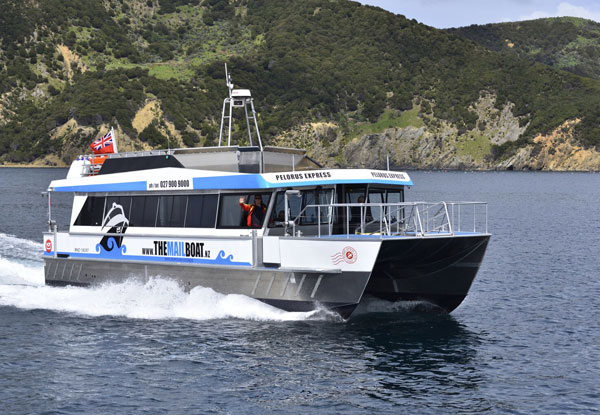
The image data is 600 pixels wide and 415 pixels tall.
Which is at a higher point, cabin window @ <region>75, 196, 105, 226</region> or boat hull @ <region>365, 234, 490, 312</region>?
cabin window @ <region>75, 196, 105, 226</region>

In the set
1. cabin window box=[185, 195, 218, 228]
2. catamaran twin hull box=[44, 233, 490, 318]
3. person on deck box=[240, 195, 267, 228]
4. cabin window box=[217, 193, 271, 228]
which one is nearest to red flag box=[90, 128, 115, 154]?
catamaran twin hull box=[44, 233, 490, 318]

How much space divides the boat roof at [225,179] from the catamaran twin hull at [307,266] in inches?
57.8

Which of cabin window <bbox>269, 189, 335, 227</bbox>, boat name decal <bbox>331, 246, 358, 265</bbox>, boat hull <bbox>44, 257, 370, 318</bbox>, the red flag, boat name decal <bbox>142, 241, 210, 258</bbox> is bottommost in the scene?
boat hull <bbox>44, 257, 370, 318</bbox>

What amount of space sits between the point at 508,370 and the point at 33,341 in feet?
38.4

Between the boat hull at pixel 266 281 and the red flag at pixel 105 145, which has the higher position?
the red flag at pixel 105 145

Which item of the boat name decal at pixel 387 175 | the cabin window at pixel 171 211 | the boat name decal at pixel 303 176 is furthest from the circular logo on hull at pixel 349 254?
the cabin window at pixel 171 211

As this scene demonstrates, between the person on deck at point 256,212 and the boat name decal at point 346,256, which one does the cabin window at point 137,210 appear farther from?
the boat name decal at point 346,256

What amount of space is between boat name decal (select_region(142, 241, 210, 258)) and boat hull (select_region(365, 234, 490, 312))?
4.78m

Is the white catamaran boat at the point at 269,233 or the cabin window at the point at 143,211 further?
the cabin window at the point at 143,211

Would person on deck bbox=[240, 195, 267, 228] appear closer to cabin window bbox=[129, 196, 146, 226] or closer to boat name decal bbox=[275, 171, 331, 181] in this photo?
boat name decal bbox=[275, 171, 331, 181]

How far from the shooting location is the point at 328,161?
187 meters

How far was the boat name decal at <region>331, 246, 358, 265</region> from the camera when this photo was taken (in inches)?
733

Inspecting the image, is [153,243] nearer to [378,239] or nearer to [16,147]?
[378,239]

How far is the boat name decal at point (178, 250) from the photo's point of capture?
21.2m
